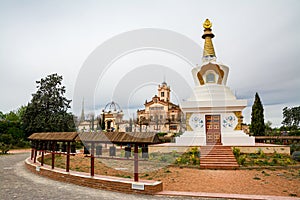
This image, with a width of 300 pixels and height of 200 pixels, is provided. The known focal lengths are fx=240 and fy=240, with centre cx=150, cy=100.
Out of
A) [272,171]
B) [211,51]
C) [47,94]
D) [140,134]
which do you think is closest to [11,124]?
[47,94]

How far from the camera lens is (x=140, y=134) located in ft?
25.9

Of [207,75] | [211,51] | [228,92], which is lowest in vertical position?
[228,92]

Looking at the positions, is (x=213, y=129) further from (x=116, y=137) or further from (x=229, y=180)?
(x=116, y=137)

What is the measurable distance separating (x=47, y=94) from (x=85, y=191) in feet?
79.5

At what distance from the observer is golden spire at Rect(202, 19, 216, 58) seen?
2009cm

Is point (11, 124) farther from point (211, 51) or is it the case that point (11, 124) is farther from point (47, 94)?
point (211, 51)

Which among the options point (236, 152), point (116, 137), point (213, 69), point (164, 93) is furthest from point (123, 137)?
point (164, 93)

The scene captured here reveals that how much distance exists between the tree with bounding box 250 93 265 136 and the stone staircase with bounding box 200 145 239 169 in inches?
591

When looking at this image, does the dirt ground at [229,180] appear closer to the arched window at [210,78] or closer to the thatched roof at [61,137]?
the thatched roof at [61,137]

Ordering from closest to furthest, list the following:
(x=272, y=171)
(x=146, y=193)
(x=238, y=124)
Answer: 1. (x=146, y=193)
2. (x=272, y=171)
3. (x=238, y=124)

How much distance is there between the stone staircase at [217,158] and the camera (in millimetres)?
11867

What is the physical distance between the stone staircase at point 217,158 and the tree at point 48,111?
19717 millimetres

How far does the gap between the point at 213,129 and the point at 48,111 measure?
2055cm

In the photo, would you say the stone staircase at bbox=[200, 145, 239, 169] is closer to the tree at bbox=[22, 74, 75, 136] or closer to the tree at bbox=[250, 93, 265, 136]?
the tree at bbox=[250, 93, 265, 136]
